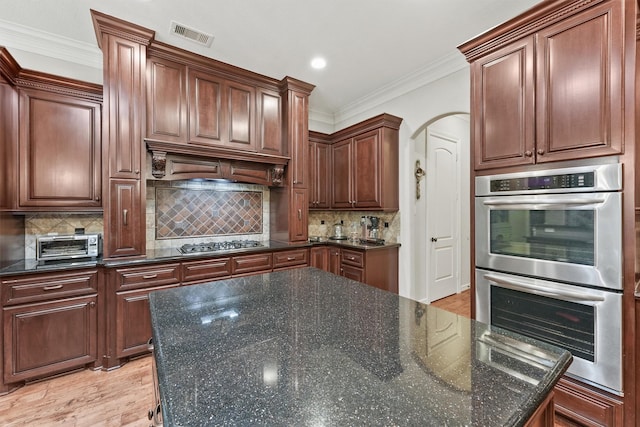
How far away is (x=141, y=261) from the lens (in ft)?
8.19

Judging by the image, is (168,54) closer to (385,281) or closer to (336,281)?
(336,281)

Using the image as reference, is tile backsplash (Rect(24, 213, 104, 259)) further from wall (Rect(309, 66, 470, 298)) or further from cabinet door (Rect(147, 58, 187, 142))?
wall (Rect(309, 66, 470, 298))

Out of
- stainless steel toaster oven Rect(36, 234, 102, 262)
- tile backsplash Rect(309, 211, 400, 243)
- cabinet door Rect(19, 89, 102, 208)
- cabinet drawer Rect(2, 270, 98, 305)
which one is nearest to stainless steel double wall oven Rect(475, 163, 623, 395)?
tile backsplash Rect(309, 211, 400, 243)

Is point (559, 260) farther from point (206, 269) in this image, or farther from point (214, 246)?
point (214, 246)

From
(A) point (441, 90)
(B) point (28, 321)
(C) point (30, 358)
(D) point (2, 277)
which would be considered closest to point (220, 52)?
(A) point (441, 90)

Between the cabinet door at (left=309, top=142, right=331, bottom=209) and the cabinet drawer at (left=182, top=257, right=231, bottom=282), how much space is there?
1745 mm

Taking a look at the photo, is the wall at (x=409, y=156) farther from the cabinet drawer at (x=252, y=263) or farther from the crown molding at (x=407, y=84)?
the cabinet drawer at (x=252, y=263)

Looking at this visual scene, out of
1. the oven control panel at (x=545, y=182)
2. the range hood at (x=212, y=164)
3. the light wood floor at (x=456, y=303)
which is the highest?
the range hood at (x=212, y=164)

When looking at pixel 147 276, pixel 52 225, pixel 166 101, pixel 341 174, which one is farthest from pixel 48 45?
pixel 341 174

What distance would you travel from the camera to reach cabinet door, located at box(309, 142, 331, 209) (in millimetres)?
4305

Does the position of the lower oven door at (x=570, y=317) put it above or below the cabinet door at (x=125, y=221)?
below

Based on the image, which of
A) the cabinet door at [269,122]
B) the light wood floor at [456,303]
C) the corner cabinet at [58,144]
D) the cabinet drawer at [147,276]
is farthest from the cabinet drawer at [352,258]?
the corner cabinet at [58,144]

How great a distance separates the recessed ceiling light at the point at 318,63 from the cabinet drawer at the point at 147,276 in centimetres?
264

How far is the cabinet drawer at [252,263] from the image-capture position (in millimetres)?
3018
